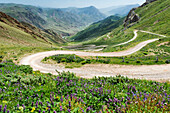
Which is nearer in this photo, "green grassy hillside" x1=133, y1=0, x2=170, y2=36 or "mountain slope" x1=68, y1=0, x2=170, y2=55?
"mountain slope" x1=68, y1=0, x2=170, y2=55

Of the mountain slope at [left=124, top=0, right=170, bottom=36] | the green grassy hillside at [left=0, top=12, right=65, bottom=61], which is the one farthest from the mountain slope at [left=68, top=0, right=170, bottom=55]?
the green grassy hillside at [left=0, top=12, right=65, bottom=61]

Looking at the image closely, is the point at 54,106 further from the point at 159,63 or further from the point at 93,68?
the point at 159,63

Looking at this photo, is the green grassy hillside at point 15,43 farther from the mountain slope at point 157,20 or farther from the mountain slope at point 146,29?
the mountain slope at point 157,20

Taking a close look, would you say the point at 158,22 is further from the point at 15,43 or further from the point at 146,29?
the point at 15,43

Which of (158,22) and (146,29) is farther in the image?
(146,29)

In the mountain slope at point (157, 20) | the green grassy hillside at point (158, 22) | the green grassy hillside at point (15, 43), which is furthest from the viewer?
the mountain slope at point (157, 20)

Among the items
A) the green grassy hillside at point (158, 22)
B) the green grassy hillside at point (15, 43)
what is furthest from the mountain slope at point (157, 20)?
the green grassy hillside at point (15, 43)

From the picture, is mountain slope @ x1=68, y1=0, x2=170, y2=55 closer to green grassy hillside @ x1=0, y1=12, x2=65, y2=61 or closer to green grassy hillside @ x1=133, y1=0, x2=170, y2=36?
green grassy hillside @ x1=133, y1=0, x2=170, y2=36

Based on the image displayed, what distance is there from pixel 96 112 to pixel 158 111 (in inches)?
120

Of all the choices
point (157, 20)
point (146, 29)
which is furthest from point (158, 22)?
point (146, 29)

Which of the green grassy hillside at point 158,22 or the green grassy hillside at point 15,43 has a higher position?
the green grassy hillside at point 158,22

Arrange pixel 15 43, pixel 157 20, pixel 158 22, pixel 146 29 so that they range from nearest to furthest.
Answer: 1. pixel 15 43
2. pixel 158 22
3. pixel 146 29
4. pixel 157 20

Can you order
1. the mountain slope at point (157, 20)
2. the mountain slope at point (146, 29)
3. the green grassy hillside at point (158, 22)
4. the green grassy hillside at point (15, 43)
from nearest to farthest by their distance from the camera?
the green grassy hillside at point (15, 43)
the mountain slope at point (146, 29)
the green grassy hillside at point (158, 22)
the mountain slope at point (157, 20)

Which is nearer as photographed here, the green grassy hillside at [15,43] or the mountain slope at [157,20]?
the green grassy hillside at [15,43]
